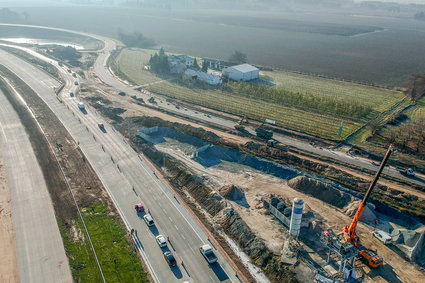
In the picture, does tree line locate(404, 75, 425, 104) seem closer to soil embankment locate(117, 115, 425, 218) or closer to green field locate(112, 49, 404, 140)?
green field locate(112, 49, 404, 140)

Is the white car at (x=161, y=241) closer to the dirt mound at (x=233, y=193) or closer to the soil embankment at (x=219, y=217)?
the soil embankment at (x=219, y=217)

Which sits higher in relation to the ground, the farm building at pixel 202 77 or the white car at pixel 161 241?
the farm building at pixel 202 77

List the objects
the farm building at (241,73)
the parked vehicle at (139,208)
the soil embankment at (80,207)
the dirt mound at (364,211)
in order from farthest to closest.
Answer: the farm building at (241,73) → the parked vehicle at (139,208) → the dirt mound at (364,211) → the soil embankment at (80,207)

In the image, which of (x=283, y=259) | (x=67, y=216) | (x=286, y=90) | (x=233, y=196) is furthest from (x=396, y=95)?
(x=67, y=216)

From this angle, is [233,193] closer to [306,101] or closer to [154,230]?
[154,230]

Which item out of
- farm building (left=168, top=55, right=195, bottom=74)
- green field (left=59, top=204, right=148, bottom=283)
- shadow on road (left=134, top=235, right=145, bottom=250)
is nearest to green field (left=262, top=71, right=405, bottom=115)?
farm building (left=168, top=55, right=195, bottom=74)

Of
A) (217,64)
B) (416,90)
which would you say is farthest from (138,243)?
(217,64)

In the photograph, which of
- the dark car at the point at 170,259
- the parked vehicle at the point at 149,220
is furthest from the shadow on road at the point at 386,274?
the parked vehicle at the point at 149,220
